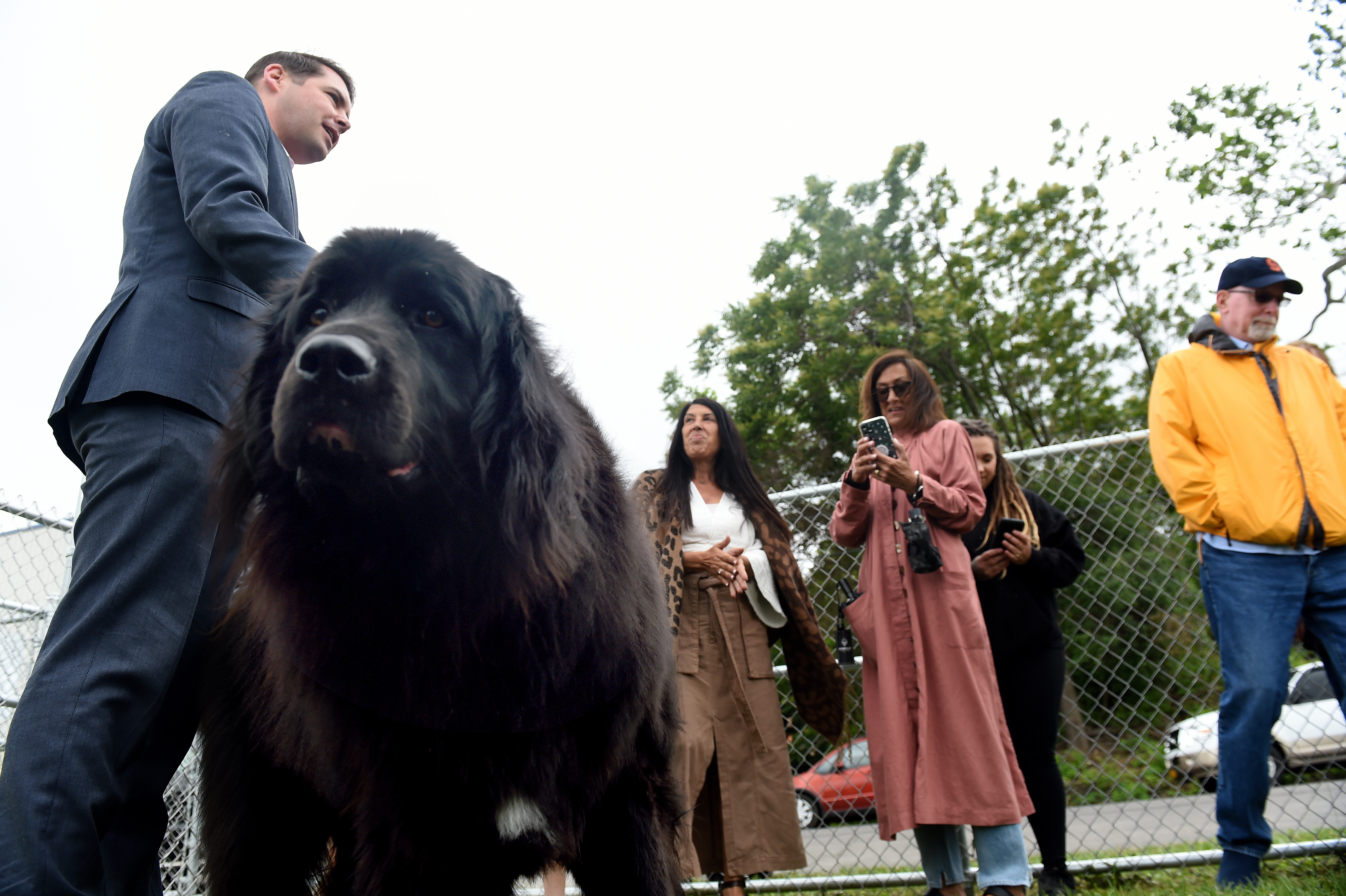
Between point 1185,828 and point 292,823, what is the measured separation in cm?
623

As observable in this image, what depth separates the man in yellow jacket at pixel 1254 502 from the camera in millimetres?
2729

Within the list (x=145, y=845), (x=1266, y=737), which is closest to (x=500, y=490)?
(x=145, y=845)

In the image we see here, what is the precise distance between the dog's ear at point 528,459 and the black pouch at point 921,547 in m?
1.72

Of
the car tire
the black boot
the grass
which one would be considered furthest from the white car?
the car tire

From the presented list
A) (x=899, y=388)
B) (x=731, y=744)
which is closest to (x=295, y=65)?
(x=899, y=388)

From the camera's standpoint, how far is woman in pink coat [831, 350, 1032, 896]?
2.86 metres

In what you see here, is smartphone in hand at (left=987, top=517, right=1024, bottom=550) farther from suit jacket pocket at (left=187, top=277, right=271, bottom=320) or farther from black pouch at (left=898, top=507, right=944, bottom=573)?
suit jacket pocket at (left=187, top=277, right=271, bottom=320)

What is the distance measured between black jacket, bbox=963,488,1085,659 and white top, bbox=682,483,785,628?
86cm

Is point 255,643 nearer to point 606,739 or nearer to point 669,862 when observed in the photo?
point 606,739

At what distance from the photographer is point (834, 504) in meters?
4.43

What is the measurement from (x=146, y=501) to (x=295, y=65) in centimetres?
149

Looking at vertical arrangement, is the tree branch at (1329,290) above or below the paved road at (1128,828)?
above

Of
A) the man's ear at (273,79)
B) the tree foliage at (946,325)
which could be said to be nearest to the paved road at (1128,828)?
the man's ear at (273,79)

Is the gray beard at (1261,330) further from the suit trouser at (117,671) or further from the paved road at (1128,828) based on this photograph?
the suit trouser at (117,671)
